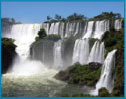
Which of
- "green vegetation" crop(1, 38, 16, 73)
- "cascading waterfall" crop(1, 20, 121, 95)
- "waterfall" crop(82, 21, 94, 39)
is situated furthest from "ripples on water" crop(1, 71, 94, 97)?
"waterfall" crop(82, 21, 94, 39)

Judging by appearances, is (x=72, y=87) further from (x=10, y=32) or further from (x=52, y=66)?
(x=10, y=32)

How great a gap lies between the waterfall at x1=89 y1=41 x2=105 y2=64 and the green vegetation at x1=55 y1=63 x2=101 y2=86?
1.26 m

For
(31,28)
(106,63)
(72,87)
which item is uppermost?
(31,28)

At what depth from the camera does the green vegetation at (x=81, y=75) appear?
17641 mm

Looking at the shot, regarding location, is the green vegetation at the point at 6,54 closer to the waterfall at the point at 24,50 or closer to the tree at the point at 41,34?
the waterfall at the point at 24,50

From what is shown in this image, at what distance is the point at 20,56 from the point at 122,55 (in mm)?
14281

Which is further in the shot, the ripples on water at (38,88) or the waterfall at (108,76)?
the waterfall at (108,76)

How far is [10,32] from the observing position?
3706 cm

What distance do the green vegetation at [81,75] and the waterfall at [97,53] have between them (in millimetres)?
1259

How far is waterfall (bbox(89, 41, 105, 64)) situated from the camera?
20.1m

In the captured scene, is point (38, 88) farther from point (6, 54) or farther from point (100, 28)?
point (100, 28)

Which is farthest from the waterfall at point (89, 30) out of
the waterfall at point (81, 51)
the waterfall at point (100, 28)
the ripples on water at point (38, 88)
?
the ripples on water at point (38, 88)

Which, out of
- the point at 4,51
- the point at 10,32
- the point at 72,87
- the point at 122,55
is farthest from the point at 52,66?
the point at 10,32

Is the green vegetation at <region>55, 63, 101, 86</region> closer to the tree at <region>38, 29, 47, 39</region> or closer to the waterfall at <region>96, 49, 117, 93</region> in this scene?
the waterfall at <region>96, 49, 117, 93</region>
